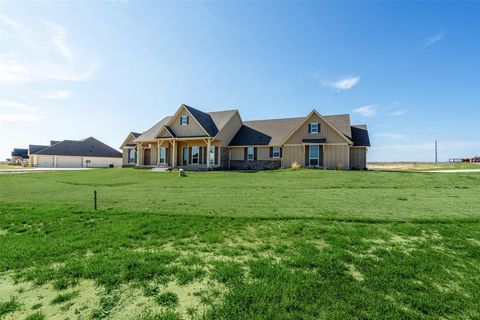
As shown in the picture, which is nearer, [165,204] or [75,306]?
[75,306]

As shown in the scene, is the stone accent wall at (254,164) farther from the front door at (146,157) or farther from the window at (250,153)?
the front door at (146,157)

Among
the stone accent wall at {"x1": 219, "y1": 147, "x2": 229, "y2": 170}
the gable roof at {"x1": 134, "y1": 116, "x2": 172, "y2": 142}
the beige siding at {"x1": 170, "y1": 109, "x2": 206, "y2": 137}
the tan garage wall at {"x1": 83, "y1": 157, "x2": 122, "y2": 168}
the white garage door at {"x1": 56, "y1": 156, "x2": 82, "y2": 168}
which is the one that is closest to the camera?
the beige siding at {"x1": 170, "y1": 109, "x2": 206, "y2": 137}

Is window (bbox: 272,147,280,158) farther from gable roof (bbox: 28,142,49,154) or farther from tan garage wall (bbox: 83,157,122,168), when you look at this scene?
gable roof (bbox: 28,142,49,154)

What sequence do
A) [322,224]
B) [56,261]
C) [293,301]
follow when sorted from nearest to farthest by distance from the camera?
[293,301] → [56,261] → [322,224]

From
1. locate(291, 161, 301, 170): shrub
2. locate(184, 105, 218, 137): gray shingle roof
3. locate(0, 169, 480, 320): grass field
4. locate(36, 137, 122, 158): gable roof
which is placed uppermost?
locate(184, 105, 218, 137): gray shingle roof

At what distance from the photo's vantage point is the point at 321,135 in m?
26.7

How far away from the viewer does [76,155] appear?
173 ft

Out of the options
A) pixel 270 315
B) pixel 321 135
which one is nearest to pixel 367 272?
→ pixel 270 315

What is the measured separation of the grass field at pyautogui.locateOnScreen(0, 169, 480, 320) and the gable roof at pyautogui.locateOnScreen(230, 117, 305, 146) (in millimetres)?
21829

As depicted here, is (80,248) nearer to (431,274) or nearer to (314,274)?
(314,274)

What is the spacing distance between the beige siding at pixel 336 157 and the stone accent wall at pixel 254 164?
5.06m

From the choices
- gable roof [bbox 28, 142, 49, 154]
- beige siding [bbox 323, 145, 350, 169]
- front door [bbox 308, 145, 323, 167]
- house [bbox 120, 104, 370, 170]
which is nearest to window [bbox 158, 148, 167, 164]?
house [bbox 120, 104, 370, 170]

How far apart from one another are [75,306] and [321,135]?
25818 millimetres

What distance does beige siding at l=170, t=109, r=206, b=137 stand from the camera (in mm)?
29678
